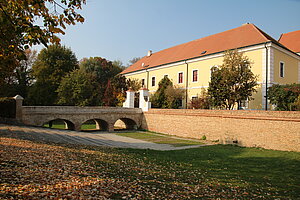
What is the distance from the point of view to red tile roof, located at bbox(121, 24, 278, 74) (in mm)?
23500

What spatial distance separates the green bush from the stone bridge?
0.44m

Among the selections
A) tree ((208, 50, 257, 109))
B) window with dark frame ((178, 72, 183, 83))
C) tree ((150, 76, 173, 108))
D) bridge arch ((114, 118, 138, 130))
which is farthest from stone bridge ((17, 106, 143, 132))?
tree ((208, 50, 257, 109))

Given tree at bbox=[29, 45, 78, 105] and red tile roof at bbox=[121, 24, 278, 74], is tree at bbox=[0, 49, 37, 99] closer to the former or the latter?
tree at bbox=[29, 45, 78, 105]

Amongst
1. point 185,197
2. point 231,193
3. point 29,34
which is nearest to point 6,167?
point 29,34

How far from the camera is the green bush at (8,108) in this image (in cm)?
1848

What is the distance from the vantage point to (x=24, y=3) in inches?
191

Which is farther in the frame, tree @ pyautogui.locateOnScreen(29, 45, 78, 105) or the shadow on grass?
tree @ pyautogui.locateOnScreen(29, 45, 78, 105)

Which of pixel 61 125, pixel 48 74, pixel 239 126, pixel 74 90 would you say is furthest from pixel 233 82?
pixel 48 74

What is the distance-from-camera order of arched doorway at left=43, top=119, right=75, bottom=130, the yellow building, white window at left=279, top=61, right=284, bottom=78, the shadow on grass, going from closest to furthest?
the shadow on grass < the yellow building < white window at left=279, top=61, right=284, bottom=78 < arched doorway at left=43, top=119, right=75, bottom=130

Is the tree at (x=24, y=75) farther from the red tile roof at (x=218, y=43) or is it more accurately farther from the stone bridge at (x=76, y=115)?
the red tile roof at (x=218, y=43)

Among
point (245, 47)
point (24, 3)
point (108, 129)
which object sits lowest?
point (108, 129)

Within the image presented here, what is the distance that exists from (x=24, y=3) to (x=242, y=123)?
53.3 feet

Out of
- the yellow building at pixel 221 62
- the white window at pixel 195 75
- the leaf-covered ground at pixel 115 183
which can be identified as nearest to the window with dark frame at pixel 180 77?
the yellow building at pixel 221 62

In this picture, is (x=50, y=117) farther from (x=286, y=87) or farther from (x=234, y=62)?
(x=286, y=87)
